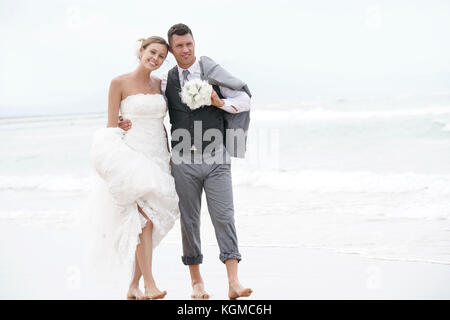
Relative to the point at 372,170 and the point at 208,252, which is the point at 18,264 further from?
the point at 372,170

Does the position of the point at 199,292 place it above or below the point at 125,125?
below

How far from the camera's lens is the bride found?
3.64 m

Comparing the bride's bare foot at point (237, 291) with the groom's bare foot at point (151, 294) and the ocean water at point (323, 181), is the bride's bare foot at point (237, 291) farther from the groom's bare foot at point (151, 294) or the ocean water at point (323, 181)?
the ocean water at point (323, 181)

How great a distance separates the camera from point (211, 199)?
3801mm

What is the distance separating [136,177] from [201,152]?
0.45 meters

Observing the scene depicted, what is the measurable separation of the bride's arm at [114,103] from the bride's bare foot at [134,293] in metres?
1.04

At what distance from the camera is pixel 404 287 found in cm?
390

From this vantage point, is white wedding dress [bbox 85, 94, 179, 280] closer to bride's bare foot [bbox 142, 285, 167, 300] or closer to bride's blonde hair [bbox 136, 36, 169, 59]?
bride's bare foot [bbox 142, 285, 167, 300]

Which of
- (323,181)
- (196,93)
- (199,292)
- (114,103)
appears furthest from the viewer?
(323,181)

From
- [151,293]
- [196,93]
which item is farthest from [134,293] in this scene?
[196,93]

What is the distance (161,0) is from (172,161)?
88.0 feet

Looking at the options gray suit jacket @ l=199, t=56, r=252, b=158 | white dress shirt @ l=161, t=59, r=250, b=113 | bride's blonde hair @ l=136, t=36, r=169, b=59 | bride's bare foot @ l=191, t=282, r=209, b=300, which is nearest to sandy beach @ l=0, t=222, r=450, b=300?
bride's bare foot @ l=191, t=282, r=209, b=300

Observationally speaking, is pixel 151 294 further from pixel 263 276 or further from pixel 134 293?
pixel 263 276

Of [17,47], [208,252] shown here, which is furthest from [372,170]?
[17,47]
